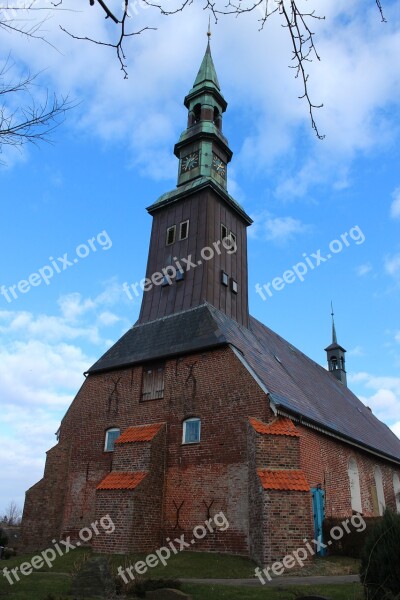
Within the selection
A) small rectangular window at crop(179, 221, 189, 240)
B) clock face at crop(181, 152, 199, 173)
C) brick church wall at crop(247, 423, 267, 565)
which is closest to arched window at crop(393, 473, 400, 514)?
brick church wall at crop(247, 423, 267, 565)

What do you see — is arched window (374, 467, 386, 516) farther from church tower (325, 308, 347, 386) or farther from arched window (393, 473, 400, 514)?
church tower (325, 308, 347, 386)

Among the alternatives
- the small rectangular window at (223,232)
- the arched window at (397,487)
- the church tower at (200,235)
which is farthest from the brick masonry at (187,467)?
the small rectangular window at (223,232)

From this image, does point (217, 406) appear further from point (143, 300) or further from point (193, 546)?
point (143, 300)

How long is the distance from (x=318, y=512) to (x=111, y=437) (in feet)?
24.1

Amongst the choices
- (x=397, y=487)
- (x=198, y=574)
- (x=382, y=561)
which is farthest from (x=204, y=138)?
(x=382, y=561)

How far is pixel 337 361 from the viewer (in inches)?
1385

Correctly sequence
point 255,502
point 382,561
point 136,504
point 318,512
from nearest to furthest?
point 382,561
point 255,502
point 136,504
point 318,512

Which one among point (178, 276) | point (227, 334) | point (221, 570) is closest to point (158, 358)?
point (227, 334)

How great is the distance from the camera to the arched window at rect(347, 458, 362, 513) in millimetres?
18680

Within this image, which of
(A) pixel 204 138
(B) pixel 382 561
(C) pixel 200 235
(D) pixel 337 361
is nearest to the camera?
(B) pixel 382 561

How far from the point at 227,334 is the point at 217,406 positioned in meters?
2.57

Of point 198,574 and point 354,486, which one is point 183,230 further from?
point 198,574

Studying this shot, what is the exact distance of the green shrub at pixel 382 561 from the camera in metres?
6.01

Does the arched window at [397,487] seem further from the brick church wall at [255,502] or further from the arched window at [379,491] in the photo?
the brick church wall at [255,502]
